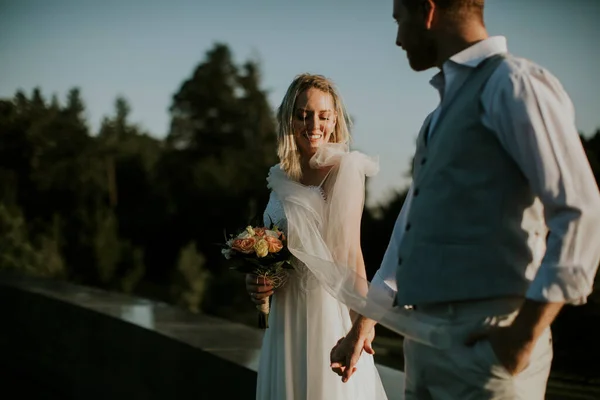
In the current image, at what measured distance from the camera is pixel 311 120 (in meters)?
4.34

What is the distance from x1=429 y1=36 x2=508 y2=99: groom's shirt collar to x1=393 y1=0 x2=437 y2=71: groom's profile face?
89 millimetres

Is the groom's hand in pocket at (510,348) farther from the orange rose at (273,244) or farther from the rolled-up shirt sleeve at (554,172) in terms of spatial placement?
the orange rose at (273,244)

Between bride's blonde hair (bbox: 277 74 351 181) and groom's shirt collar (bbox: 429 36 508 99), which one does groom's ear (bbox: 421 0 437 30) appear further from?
bride's blonde hair (bbox: 277 74 351 181)

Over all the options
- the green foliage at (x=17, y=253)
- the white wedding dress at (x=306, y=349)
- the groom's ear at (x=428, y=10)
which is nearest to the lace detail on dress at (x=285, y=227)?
the white wedding dress at (x=306, y=349)

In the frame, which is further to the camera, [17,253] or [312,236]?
[17,253]

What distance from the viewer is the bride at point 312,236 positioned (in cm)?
411

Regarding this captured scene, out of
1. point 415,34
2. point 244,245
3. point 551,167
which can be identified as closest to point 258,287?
point 244,245

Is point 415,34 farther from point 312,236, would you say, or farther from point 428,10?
point 312,236

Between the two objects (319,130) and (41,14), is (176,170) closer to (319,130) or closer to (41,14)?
(41,14)

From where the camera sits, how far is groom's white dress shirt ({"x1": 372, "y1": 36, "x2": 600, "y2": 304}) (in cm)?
200

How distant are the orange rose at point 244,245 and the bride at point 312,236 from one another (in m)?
0.14

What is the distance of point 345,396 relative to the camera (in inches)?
163

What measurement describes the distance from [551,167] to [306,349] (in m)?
2.38

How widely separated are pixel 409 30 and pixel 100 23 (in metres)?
31.8
